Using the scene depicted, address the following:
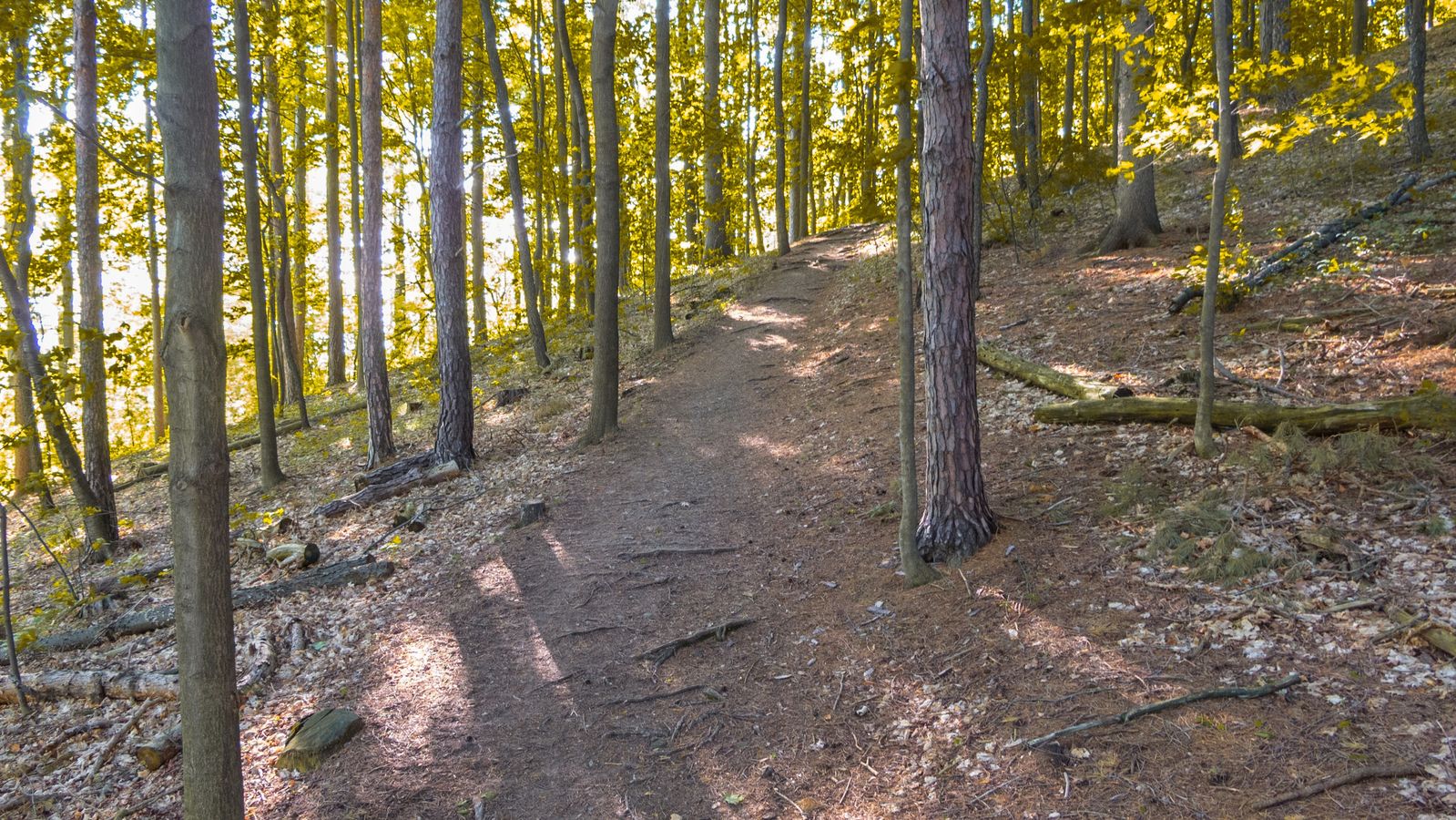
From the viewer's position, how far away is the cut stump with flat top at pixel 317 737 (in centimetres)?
457

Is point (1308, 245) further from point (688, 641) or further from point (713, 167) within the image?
point (713, 167)

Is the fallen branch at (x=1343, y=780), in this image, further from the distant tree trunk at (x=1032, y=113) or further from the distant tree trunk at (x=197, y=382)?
the distant tree trunk at (x=1032, y=113)

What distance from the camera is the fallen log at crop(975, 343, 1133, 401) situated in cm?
726

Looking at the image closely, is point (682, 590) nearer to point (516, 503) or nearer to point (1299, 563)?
point (516, 503)

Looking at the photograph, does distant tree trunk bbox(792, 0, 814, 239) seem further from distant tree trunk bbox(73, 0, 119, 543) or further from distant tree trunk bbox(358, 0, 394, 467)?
distant tree trunk bbox(73, 0, 119, 543)

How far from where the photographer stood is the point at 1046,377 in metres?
8.18

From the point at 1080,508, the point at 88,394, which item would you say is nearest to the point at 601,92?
the point at 88,394

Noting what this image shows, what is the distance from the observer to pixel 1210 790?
3230 mm

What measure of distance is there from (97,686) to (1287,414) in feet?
30.6

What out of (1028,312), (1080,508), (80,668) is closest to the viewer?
(1080,508)

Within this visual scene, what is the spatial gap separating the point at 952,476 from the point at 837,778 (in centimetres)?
240

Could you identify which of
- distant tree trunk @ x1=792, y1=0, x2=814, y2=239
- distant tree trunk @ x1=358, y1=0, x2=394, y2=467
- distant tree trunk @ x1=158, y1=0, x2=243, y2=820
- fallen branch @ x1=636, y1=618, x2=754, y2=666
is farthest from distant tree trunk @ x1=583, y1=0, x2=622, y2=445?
distant tree trunk @ x1=792, y1=0, x2=814, y2=239

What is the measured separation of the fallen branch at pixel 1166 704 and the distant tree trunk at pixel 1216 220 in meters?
2.60

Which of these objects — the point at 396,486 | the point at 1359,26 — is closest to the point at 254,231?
the point at 396,486
